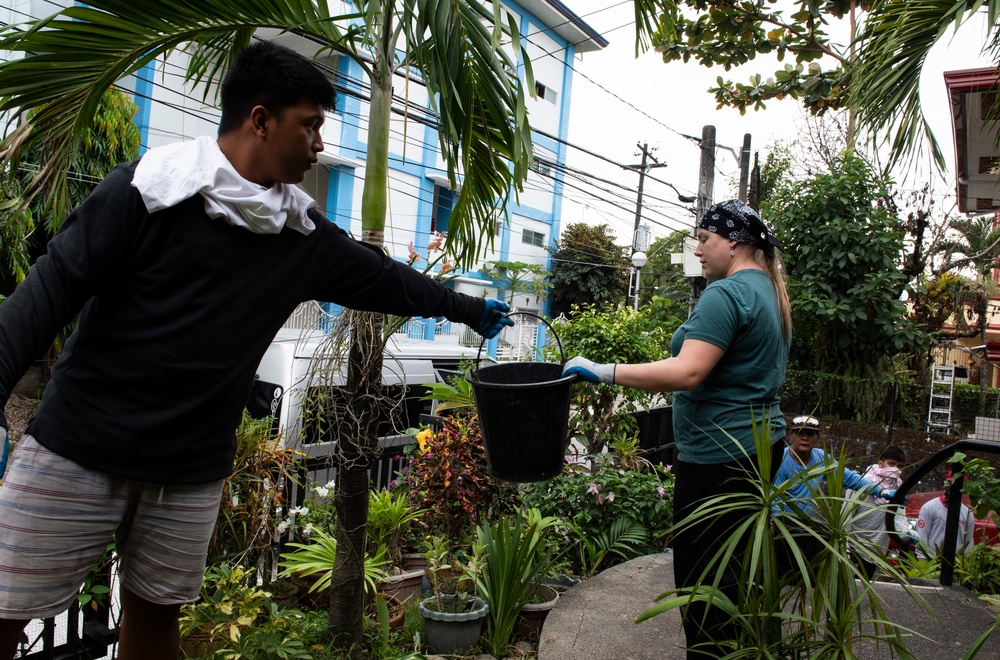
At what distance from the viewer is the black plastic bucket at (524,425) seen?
7.36ft

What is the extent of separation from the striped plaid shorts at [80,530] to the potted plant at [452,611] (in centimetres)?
137

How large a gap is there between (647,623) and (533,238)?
26.6 meters

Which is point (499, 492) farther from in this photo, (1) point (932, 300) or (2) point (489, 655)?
(1) point (932, 300)

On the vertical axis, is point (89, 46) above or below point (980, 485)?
above

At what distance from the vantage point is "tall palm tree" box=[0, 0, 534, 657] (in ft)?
7.04

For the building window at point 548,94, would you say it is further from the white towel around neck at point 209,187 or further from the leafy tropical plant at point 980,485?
the white towel around neck at point 209,187

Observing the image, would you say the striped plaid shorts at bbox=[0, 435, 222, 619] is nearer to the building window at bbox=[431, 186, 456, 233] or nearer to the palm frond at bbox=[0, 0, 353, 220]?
the palm frond at bbox=[0, 0, 353, 220]

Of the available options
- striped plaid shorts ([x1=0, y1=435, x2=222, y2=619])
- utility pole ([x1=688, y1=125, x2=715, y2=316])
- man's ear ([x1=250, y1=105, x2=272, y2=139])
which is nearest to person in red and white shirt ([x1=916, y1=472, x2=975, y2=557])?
striped plaid shorts ([x1=0, y1=435, x2=222, y2=619])

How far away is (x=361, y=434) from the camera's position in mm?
2635

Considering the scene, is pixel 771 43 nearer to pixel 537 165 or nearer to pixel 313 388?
pixel 313 388

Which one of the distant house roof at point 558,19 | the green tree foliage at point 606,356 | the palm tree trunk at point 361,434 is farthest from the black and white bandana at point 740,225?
the distant house roof at point 558,19

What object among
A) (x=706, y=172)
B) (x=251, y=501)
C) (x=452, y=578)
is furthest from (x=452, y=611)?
(x=706, y=172)

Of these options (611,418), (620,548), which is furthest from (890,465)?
(620,548)

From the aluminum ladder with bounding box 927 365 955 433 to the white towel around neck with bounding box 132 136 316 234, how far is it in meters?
11.6
